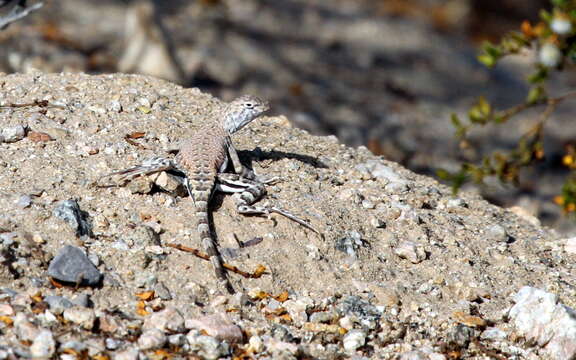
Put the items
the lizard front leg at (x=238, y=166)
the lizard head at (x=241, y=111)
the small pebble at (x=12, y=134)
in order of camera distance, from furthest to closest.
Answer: the lizard head at (x=241, y=111) → the lizard front leg at (x=238, y=166) → the small pebble at (x=12, y=134)

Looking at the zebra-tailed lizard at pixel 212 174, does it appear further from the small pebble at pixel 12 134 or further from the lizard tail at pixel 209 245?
the small pebble at pixel 12 134

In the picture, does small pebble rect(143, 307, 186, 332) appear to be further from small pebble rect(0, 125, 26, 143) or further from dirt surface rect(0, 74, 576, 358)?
small pebble rect(0, 125, 26, 143)

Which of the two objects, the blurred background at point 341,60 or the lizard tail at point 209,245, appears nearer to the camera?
the lizard tail at point 209,245

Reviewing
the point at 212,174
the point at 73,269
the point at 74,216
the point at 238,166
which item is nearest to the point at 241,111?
the point at 238,166

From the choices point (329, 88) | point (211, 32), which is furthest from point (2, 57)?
point (329, 88)

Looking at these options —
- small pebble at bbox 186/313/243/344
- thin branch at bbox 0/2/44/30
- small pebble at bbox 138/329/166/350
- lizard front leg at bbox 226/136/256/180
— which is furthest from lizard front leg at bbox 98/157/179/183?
thin branch at bbox 0/2/44/30

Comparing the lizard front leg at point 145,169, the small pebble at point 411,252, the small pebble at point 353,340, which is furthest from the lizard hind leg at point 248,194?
the small pebble at point 353,340

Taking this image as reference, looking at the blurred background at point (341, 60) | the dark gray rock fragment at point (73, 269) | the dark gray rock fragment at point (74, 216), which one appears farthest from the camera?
the blurred background at point (341, 60)
